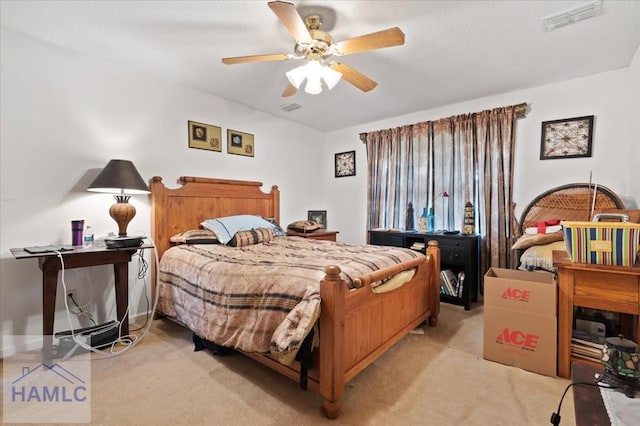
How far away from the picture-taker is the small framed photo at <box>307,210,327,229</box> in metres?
4.86

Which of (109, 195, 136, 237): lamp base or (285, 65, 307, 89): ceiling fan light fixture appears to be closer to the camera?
(285, 65, 307, 89): ceiling fan light fixture

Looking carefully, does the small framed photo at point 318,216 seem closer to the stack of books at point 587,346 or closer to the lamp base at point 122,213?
the lamp base at point 122,213

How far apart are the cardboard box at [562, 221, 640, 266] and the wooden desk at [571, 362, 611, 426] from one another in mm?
1107

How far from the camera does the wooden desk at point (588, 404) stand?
757 millimetres

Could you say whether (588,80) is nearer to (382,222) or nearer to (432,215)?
(432,215)

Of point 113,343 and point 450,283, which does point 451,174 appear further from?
point 113,343

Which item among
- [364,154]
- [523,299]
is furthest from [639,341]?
[364,154]

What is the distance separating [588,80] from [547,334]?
8.74ft

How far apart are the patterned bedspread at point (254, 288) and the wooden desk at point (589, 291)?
0.99 meters

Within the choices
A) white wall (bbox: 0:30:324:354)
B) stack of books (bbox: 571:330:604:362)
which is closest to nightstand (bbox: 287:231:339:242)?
white wall (bbox: 0:30:324:354)

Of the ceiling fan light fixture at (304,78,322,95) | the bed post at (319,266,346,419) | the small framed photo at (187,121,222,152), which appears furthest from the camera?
the small framed photo at (187,121,222,152)

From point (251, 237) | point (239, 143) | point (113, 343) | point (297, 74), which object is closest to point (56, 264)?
point (113, 343)

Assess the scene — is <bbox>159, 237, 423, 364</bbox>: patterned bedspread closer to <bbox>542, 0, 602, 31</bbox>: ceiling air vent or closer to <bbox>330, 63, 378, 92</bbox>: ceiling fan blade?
<bbox>330, 63, 378, 92</bbox>: ceiling fan blade

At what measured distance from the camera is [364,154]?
4.64m
